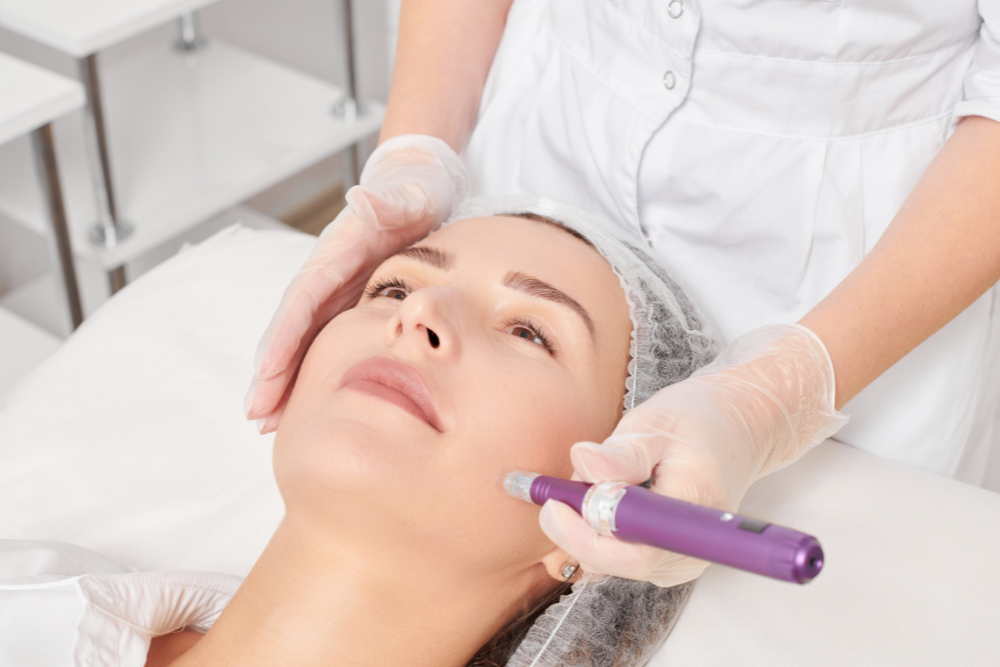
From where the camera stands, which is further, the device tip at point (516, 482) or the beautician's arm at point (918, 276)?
the beautician's arm at point (918, 276)

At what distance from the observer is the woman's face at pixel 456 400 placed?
981mm

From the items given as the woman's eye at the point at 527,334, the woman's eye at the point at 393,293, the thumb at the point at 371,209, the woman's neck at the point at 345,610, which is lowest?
the woman's neck at the point at 345,610

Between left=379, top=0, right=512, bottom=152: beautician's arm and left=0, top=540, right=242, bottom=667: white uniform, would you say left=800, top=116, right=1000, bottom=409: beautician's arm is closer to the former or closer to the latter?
left=379, top=0, right=512, bottom=152: beautician's arm

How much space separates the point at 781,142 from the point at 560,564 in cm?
61

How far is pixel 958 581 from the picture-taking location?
47.2 inches

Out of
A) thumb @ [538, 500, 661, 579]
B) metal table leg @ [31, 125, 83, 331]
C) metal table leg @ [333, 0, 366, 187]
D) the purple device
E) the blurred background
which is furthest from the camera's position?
metal table leg @ [333, 0, 366, 187]

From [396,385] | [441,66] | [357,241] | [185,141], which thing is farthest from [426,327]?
[185,141]

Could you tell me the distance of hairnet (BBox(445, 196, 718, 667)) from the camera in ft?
3.50

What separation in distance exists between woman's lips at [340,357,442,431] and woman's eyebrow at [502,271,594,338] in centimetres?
19

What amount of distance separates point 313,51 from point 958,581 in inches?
100

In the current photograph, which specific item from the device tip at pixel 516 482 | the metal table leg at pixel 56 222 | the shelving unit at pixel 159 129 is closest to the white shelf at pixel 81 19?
the shelving unit at pixel 159 129

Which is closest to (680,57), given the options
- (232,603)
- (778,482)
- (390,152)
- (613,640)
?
(390,152)

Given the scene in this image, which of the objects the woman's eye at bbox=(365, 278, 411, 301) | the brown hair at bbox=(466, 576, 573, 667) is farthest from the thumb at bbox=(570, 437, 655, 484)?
the woman's eye at bbox=(365, 278, 411, 301)

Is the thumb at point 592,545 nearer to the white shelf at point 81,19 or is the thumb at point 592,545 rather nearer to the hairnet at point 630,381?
the hairnet at point 630,381
